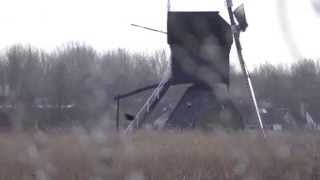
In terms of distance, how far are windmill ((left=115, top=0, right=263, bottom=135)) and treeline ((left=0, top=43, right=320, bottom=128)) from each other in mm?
2684

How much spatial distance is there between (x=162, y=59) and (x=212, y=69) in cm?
3175

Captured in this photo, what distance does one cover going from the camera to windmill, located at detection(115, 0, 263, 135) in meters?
27.3

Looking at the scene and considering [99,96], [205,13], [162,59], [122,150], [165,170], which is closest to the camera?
A: [165,170]

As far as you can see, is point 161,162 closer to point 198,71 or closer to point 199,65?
point 199,65

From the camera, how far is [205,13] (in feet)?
89.5

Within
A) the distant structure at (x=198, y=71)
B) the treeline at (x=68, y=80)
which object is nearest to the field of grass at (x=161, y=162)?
the distant structure at (x=198, y=71)

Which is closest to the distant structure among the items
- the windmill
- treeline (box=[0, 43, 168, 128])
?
the windmill

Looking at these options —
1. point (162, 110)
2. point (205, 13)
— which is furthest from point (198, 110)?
point (162, 110)

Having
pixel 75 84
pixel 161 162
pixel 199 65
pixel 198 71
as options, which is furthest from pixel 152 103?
pixel 75 84

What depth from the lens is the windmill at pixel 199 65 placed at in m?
27.3

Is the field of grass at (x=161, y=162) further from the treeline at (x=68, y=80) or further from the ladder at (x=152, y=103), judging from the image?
the treeline at (x=68, y=80)

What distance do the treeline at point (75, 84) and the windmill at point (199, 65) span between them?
2.68 m

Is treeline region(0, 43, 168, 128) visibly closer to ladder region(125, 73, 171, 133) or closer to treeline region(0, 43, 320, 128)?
treeline region(0, 43, 320, 128)

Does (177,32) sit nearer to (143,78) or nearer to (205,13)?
(205,13)
